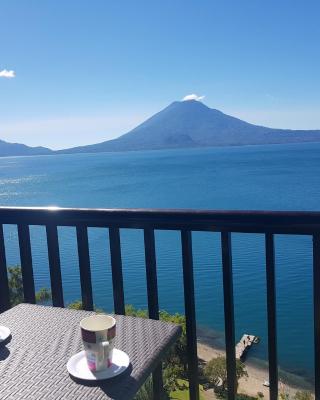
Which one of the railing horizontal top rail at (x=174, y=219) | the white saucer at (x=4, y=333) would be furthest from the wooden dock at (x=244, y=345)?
the white saucer at (x=4, y=333)

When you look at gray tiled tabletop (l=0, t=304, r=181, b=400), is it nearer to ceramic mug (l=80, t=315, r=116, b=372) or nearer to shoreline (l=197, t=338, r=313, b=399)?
ceramic mug (l=80, t=315, r=116, b=372)

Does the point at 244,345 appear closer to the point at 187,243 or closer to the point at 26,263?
the point at 26,263

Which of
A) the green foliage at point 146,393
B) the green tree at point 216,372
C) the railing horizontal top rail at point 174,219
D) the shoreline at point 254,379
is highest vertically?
the railing horizontal top rail at point 174,219

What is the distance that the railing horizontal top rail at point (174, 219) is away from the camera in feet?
5.08

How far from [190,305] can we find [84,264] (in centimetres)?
52

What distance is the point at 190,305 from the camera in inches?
70.6

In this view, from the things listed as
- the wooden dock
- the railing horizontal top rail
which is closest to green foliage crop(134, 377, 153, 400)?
the railing horizontal top rail

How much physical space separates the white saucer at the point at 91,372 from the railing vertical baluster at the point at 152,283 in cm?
71

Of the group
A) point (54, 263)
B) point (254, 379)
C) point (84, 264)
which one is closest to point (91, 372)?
point (84, 264)

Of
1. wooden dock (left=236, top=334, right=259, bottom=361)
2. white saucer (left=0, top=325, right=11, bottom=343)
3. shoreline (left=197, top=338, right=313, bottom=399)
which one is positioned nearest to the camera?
white saucer (left=0, top=325, right=11, bottom=343)

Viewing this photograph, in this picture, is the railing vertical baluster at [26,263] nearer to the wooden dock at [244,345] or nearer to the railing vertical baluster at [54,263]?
the railing vertical baluster at [54,263]

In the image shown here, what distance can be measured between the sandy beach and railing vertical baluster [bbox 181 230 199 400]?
1260 centimetres

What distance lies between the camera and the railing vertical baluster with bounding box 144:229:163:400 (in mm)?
1819

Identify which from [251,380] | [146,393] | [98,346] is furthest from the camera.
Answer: [251,380]
